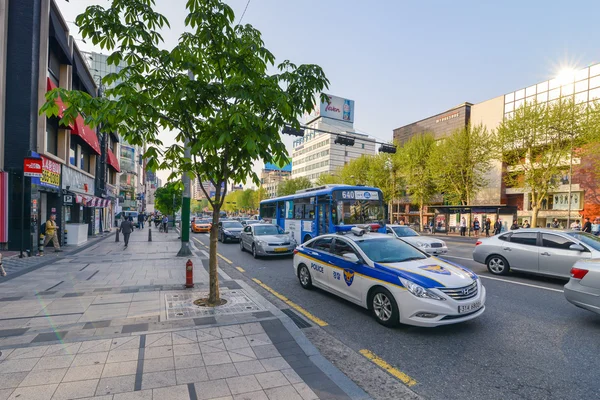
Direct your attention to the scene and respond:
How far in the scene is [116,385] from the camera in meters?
3.32

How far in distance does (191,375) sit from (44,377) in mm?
1615

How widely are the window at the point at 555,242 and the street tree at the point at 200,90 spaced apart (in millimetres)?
7648

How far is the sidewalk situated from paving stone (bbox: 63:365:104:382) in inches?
0.4

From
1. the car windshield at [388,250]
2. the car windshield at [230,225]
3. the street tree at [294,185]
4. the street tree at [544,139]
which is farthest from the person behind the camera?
the street tree at [294,185]

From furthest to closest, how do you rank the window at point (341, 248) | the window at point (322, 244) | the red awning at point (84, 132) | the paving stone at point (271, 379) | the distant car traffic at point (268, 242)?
1. the red awning at point (84, 132)
2. the distant car traffic at point (268, 242)
3. the window at point (322, 244)
4. the window at point (341, 248)
5. the paving stone at point (271, 379)

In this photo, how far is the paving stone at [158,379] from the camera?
3352 mm

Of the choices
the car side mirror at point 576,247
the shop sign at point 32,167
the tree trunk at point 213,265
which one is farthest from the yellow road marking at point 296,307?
the shop sign at point 32,167

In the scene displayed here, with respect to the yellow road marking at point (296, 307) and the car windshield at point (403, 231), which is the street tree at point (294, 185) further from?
the yellow road marking at point (296, 307)

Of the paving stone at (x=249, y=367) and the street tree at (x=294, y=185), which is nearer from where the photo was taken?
the paving stone at (x=249, y=367)

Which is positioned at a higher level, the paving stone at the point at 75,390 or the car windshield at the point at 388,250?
the car windshield at the point at 388,250

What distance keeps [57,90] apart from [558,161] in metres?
34.8

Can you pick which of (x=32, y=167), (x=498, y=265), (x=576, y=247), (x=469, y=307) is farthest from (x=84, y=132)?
(x=576, y=247)

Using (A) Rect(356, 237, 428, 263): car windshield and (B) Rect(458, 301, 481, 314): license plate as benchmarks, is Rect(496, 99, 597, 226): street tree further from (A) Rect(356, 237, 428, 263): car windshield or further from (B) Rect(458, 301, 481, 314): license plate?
(B) Rect(458, 301, 481, 314): license plate

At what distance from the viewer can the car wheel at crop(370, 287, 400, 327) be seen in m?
5.05
